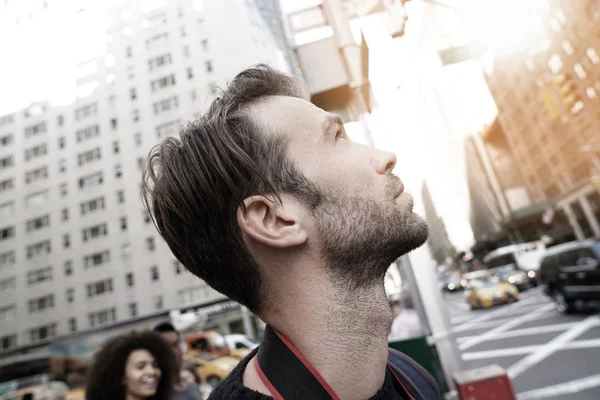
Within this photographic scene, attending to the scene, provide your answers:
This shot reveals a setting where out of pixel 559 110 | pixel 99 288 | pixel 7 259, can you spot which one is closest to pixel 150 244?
pixel 99 288

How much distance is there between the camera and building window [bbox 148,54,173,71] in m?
25.6

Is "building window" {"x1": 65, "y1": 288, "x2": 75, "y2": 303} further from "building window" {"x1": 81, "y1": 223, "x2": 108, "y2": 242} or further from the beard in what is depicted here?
the beard

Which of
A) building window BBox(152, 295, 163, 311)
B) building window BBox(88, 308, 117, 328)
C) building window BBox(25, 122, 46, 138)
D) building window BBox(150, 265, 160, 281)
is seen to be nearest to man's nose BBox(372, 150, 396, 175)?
building window BBox(152, 295, 163, 311)

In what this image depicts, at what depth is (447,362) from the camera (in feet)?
10.8

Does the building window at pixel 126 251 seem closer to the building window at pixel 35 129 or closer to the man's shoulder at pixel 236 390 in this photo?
the building window at pixel 35 129

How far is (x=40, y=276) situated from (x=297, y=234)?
30.7 m

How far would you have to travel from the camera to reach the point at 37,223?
85.9ft

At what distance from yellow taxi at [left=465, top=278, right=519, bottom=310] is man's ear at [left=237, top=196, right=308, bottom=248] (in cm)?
391

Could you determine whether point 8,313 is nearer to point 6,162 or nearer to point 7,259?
point 7,259

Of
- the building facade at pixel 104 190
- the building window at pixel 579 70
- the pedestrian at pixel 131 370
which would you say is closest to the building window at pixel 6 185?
the building facade at pixel 104 190

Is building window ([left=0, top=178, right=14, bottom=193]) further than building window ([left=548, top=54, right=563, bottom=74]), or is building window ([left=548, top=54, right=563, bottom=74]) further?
building window ([left=0, top=178, right=14, bottom=193])

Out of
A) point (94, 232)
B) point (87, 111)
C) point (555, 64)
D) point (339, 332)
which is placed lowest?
point (339, 332)

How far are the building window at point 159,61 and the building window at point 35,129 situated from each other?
9.99m

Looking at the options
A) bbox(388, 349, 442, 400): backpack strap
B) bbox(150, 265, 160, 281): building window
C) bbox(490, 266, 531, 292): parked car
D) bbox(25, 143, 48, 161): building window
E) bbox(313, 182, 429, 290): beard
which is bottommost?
bbox(490, 266, 531, 292): parked car
